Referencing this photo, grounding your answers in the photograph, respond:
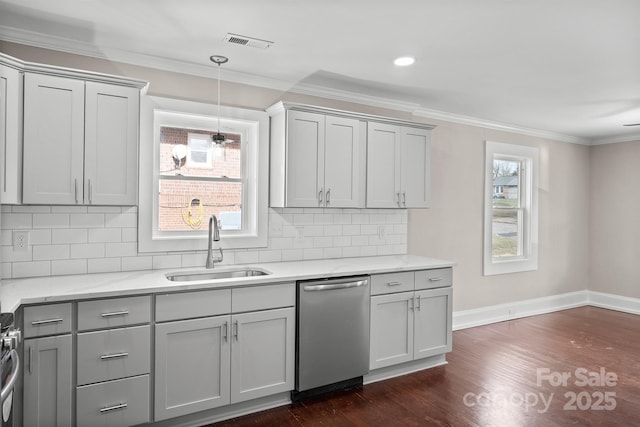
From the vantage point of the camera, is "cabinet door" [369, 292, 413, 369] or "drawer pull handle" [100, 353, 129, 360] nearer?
"drawer pull handle" [100, 353, 129, 360]

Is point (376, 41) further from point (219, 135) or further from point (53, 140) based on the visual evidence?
point (53, 140)

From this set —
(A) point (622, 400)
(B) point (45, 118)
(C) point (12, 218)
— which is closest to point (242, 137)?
(B) point (45, 118)

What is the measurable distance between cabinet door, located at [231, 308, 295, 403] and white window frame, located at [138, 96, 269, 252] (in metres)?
0.80

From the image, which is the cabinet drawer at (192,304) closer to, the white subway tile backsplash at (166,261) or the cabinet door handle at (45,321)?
the cabinet door handle at (45,321)

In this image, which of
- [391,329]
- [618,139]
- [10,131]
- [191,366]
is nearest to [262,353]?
[191,366]

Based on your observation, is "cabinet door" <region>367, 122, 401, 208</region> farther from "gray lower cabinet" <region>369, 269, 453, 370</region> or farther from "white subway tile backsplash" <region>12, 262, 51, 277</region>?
"white subway tile backsplash" <region>12, 262, 51, 277</region>

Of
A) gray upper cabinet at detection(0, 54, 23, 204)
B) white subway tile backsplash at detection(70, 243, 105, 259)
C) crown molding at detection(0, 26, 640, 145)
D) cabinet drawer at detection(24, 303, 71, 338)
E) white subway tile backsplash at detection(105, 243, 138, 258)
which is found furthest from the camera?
white subway tile backsplash at detection(105, 243, 138, 258)

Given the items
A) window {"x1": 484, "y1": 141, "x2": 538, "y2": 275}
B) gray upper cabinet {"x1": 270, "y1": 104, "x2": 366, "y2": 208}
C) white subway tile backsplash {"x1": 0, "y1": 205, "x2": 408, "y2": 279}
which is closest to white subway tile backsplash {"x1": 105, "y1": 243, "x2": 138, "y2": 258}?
white subway tile backsplash {"x1": 0, "y1": 205, "x2": 408, "y2": 279}

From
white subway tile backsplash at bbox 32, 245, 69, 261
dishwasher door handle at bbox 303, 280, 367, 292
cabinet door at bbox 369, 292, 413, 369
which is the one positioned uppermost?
white subway tile backsplash at bbox 32, 245, 69, 261

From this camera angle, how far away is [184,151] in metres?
3.30

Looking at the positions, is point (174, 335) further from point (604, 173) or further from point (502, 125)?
point (604, 173)

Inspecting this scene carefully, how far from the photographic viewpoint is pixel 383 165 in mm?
3795

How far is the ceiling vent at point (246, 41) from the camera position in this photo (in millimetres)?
2723

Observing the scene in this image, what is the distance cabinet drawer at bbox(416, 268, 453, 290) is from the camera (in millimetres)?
3539
